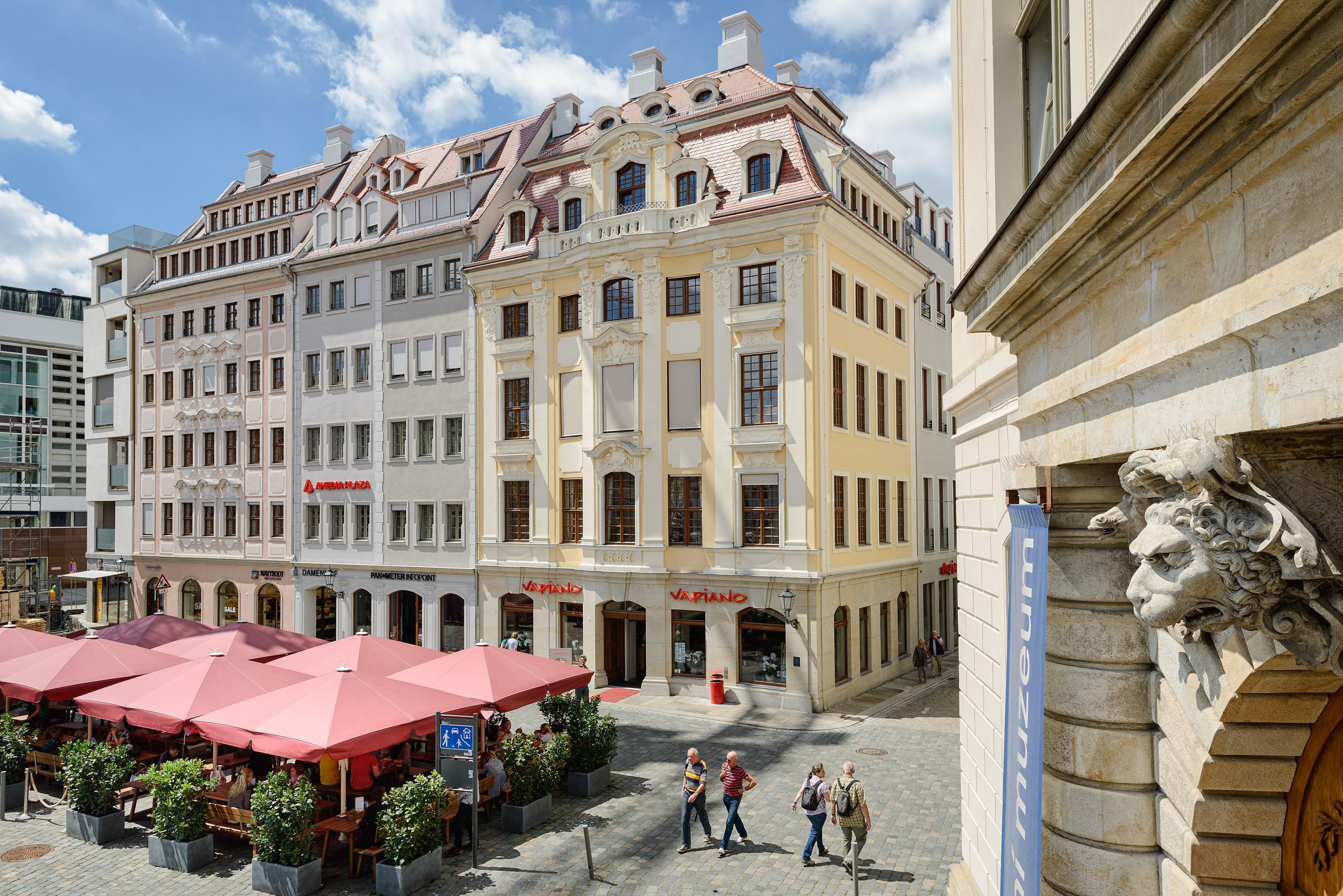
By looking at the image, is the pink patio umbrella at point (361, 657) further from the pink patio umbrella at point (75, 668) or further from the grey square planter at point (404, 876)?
the grey square planter at point (404, 876)

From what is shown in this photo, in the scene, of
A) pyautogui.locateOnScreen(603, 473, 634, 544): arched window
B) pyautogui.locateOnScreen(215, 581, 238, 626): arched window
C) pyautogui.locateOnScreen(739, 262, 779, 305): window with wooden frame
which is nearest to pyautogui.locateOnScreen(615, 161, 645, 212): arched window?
pyautogui.locateOnScreen(739, 262, 779, 305): window with wooden frame

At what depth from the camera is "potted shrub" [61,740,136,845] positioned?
15.0m

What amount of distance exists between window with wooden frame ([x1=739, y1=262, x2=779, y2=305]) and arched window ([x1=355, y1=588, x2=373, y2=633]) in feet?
62.0

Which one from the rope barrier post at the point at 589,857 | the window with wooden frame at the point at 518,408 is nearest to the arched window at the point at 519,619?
the window with wooden frame at the point at 518,408

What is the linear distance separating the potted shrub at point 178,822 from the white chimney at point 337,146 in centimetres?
3692

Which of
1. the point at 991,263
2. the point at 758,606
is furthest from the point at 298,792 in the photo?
the point at 758,606

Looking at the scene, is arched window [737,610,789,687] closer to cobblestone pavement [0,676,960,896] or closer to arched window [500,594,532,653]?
cobblestone pavement [0,676,960,896]

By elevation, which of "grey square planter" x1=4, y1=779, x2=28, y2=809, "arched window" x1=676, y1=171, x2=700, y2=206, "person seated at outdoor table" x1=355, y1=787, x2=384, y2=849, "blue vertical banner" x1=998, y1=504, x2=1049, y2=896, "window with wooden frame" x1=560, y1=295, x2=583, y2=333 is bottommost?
"grey square planter" x1=4, y1=779, x2=28, y2=809

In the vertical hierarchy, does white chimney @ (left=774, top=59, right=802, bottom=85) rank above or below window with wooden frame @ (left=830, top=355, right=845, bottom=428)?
above

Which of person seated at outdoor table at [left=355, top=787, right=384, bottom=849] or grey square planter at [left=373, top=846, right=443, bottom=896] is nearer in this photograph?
grey square planter at [left=373, top=846, right=443, bottom=896]

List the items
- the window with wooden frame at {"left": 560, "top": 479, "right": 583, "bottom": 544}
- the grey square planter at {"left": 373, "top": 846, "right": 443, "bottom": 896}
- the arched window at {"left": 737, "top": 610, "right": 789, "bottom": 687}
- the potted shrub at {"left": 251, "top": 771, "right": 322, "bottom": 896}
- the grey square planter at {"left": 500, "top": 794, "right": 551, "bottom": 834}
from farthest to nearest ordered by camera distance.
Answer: the window with wooden frame at {"left": 560, "top": 479, "right": 583, "bottom": 544} < the arched window at {"left": 737, "top": 610, "right": 789, "bottom": 687} < the grey square planter at {"left": 500, "top": 794, "right": 551, "bottom": 834} < the potted shrub at {"left": 251, "top": 771, "right": 322, "bottom": 896} < the grey square planter at {"left": 373, "top": 846, "right": 443, "bottom": 896}

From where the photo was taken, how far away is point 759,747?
21672mm

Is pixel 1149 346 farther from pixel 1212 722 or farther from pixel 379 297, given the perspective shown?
pixel 379 297

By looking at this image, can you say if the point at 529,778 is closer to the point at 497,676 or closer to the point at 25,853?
the point at 497,676
